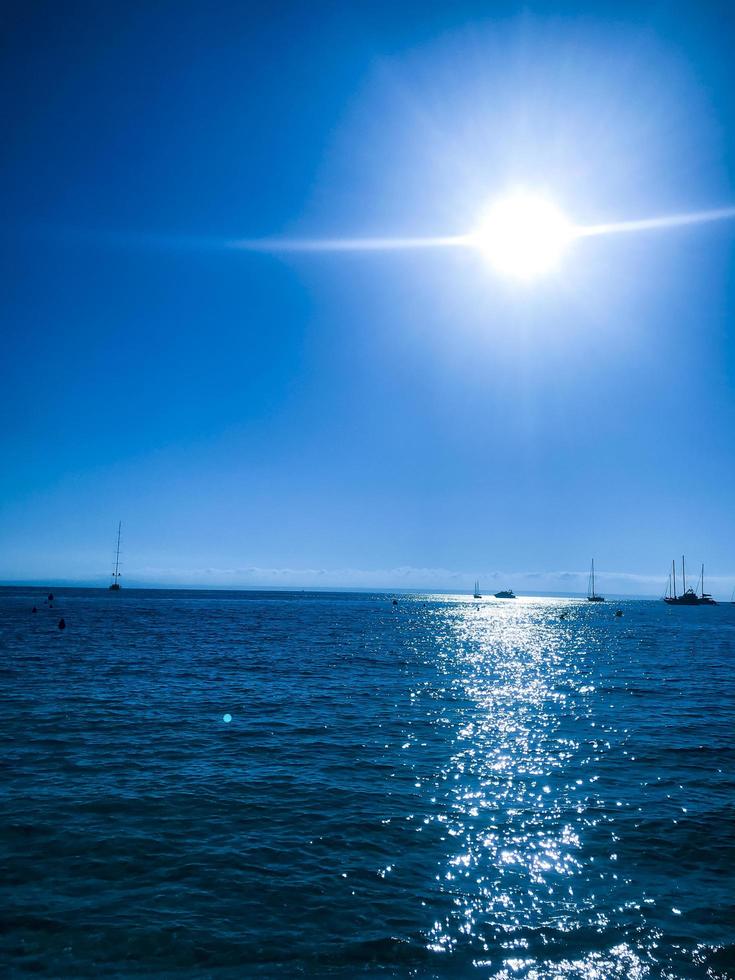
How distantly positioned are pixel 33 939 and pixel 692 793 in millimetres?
18727

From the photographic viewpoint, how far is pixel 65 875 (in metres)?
12.5

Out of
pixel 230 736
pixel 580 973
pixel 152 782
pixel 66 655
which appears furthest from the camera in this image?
pixel 66 655

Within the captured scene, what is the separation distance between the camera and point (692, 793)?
1861cm

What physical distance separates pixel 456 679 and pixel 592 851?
93.9ft

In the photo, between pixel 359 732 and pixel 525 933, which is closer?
pixel 525 933

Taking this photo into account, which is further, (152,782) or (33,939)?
(152,782)

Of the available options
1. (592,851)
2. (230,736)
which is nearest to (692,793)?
(592,851)

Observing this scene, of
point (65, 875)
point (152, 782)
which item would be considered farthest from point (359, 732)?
point (65, 875)

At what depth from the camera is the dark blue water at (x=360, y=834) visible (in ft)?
33.7

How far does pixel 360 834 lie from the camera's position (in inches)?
591

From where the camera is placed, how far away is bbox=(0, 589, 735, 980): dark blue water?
33.7 ft

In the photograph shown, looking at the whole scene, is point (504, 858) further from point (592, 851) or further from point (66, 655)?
point (66, 655)

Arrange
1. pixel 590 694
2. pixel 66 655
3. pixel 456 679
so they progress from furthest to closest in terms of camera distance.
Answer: pixel 66 655
pixel 456 679
pixel 590 694

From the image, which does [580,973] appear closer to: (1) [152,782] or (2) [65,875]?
(2) [65,875]
